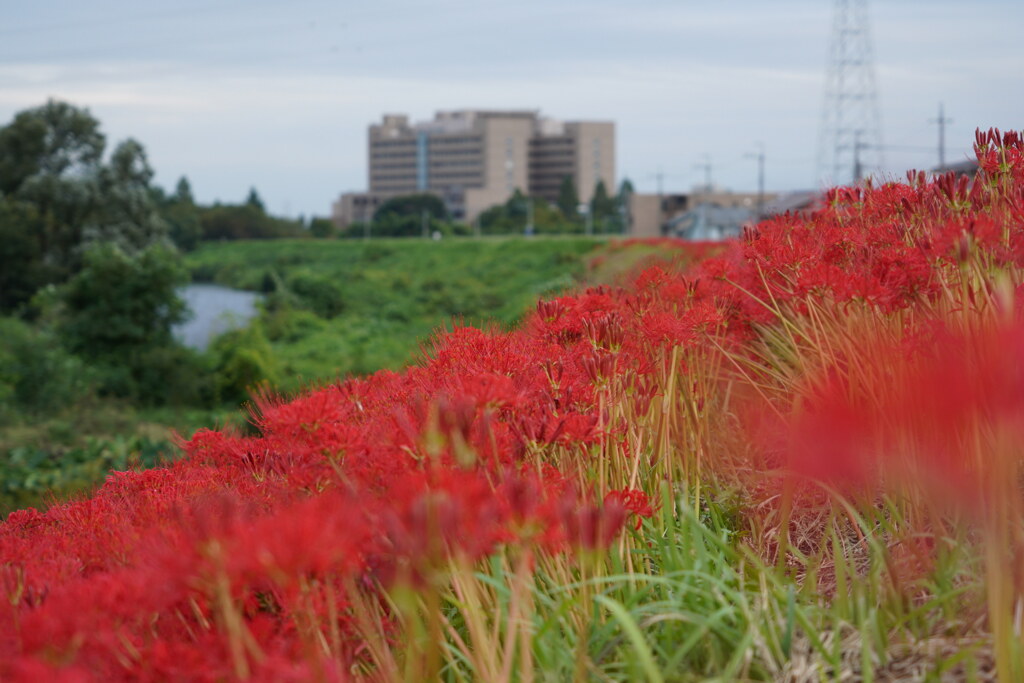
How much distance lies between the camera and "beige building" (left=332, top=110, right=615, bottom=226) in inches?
5290

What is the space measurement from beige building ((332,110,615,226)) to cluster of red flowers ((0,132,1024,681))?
130 m

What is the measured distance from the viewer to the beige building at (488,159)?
13438 cm

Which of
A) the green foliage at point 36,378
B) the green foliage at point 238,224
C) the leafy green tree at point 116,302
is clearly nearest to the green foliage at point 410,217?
the green foliage at point 238,224

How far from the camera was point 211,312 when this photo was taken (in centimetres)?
4934

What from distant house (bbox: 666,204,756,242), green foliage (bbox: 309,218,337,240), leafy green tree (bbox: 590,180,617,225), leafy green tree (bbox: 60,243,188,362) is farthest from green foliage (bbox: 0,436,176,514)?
leafy green tree (bbox: 590,180,617,225)

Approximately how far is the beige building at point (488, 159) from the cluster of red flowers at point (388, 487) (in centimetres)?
12982

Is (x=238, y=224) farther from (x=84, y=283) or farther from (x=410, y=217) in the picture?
(x=84, y=283)

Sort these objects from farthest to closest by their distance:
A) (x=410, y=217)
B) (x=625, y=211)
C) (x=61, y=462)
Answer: (x=410, y=217) → (x=625, y=211) → (x=61, y=462)

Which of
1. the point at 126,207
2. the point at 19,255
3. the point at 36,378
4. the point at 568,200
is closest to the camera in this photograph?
the point at 36,378

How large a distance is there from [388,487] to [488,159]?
13405 centimetres

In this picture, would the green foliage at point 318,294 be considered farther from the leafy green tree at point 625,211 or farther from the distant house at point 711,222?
the leafy green tree at point 625,211

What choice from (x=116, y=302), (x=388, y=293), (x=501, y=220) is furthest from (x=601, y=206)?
(x=116, y=302)

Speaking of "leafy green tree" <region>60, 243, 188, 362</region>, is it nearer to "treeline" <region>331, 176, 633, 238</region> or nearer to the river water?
the river water

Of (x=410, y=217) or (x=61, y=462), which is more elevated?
(x=410, y=217)
